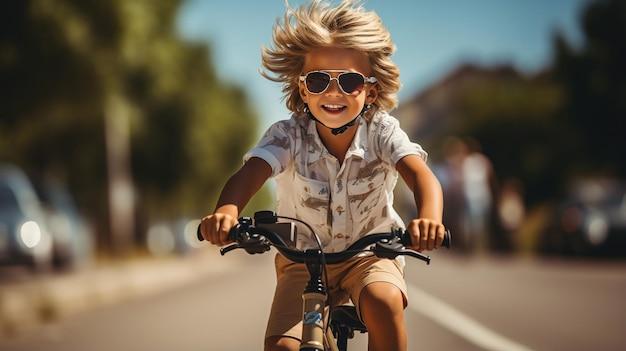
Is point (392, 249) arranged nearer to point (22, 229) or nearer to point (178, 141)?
point (22, 229)

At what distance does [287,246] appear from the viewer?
3.01m

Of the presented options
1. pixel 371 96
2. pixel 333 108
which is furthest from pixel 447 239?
pixel 371 96

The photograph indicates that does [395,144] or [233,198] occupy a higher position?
[395,144]

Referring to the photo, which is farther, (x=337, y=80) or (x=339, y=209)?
(x=339, y=209)

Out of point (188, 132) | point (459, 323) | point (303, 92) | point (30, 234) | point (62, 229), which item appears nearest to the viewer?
point (303, 92)

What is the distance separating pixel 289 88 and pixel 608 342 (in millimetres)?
4712

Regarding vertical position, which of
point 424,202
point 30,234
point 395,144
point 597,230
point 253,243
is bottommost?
point 253,243

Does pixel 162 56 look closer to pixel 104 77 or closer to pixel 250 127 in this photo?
pixel 104 77

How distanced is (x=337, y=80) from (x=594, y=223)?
16.4m

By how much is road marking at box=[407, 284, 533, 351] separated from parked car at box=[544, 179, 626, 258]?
715cm

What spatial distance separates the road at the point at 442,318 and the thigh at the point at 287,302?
13.1 ft

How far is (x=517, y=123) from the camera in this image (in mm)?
71688

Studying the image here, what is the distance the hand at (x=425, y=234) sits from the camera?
9.49 ft

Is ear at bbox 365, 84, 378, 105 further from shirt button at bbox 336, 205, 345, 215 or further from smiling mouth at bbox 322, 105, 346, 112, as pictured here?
shirt button at bbox 336, 205, 345, 215
